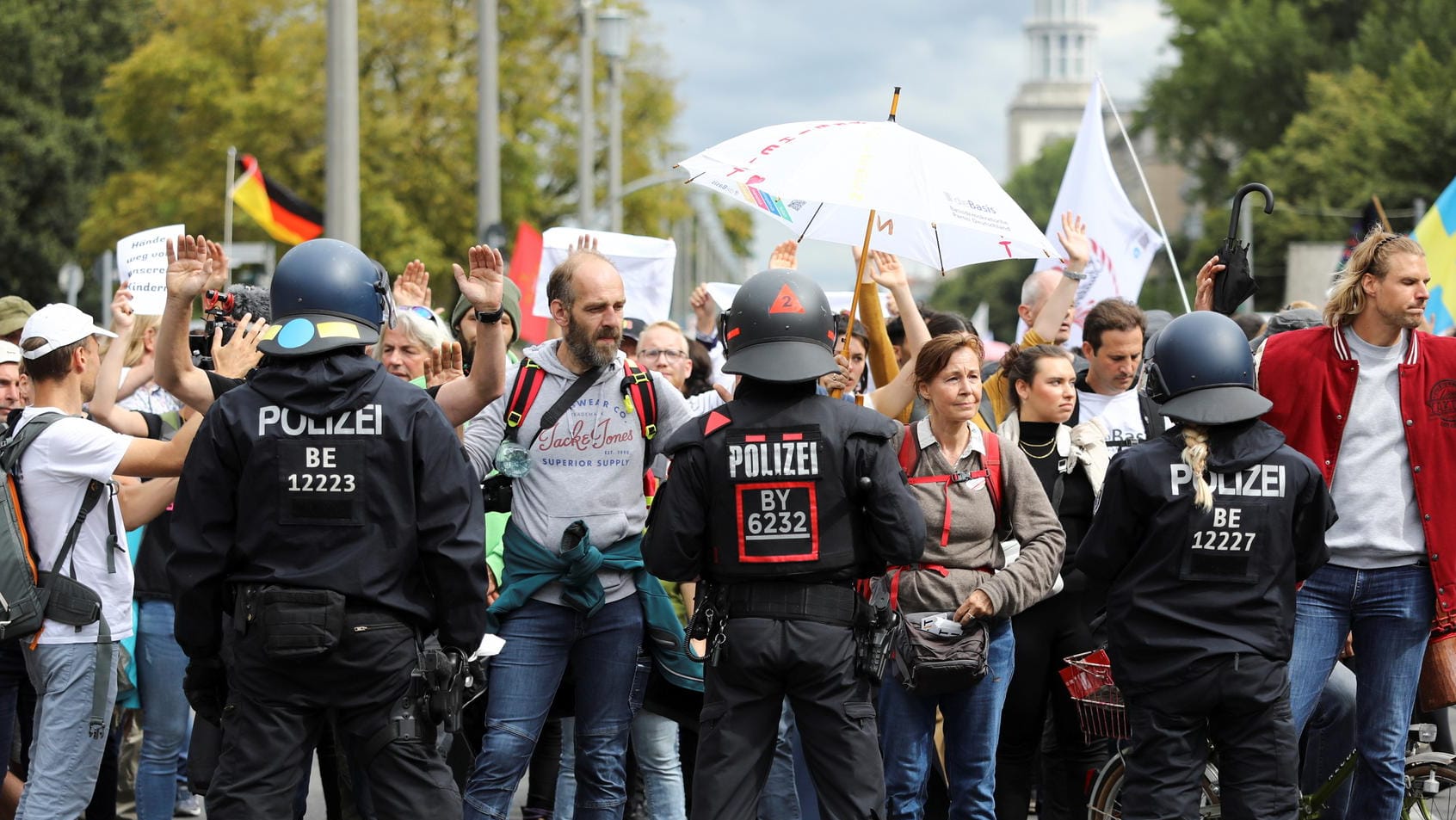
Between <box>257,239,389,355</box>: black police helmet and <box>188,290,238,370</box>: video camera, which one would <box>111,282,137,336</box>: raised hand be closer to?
<box>188,290,238,370</box>: video camera

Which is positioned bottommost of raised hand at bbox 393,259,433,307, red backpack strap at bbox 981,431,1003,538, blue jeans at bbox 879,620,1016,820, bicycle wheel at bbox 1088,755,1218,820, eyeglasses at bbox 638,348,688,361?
bicycle wheel at bbox 1088,755,1218,820

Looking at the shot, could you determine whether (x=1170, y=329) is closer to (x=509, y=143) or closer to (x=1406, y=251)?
(x=1406, y=251)

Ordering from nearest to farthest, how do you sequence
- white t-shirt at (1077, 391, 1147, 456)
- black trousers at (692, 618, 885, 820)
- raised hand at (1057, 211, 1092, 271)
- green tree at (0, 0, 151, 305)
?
1. black trousers at (692, 618, 885, 820)
2. white t-shirt at (1077, 391, 1147, 456)
3. raised hand at (1057, 211, 1092, 271)
4. green tree at (0, 0, 151, 305)

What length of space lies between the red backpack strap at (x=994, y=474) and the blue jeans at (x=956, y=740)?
0.39 metres

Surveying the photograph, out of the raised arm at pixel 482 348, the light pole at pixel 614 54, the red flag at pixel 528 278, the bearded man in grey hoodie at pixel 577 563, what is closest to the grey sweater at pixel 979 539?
the bearded man in grey hoodie at pixel 577 563

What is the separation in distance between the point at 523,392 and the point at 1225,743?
8.30 ft

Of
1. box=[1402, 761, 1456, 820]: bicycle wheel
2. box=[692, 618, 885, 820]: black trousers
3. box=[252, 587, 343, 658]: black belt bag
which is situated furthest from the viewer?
box=[1402, 761, 1456, 820]: bicycle wheel

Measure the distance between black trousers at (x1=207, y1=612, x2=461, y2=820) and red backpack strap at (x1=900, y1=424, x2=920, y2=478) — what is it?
205 cm

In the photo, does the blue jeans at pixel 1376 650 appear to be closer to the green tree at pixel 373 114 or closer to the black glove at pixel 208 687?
the black glove at pixel 208 687

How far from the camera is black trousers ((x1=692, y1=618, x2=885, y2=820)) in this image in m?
4.99

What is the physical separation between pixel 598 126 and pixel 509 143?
3.97 meters

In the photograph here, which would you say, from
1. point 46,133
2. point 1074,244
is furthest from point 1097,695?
point 46,133

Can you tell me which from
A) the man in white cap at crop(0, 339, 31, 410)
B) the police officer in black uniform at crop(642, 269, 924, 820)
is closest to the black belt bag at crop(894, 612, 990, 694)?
the police officer in black uniform at crop(642, 269, 924, 820)

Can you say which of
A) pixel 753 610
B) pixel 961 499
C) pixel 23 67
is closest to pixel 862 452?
pixel 753 610
